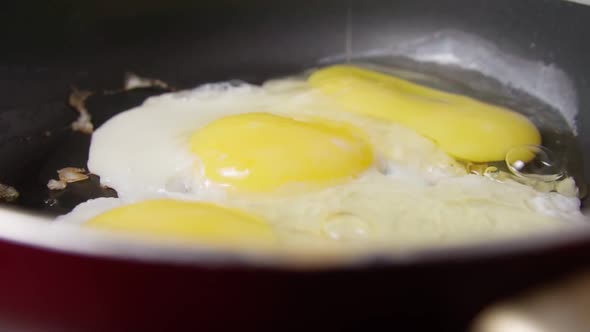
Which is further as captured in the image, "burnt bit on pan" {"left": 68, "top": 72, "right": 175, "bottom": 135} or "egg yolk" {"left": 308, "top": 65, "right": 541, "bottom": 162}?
"burnt bit on pan" {"left": 68, "top": 72, "right": 175, "bottom": 135}

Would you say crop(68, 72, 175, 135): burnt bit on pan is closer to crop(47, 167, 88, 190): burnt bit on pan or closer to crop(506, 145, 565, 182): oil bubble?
crop(47, 167, 88, 190): burnt bit on pan

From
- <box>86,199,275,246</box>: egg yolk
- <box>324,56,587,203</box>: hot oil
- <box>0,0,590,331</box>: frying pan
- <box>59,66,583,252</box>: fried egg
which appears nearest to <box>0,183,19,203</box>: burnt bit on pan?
<box>0,0,590,331</box>: frying pan

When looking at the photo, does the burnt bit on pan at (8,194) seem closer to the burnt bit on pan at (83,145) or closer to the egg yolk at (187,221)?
the burnt bit on pan at (83,145)

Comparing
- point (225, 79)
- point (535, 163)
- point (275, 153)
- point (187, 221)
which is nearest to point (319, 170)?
point (275, 153)

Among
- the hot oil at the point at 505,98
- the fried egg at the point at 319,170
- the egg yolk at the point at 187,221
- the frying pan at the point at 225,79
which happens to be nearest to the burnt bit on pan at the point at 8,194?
the frying pan at the point at 225,79

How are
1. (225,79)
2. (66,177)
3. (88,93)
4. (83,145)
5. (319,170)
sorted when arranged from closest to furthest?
(319,170) → (66,177) → (83,145) → (88,93) → (225,79)

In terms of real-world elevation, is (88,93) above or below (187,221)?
above

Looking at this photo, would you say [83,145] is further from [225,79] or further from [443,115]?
[443,115]

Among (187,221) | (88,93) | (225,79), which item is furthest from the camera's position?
(225,79)
